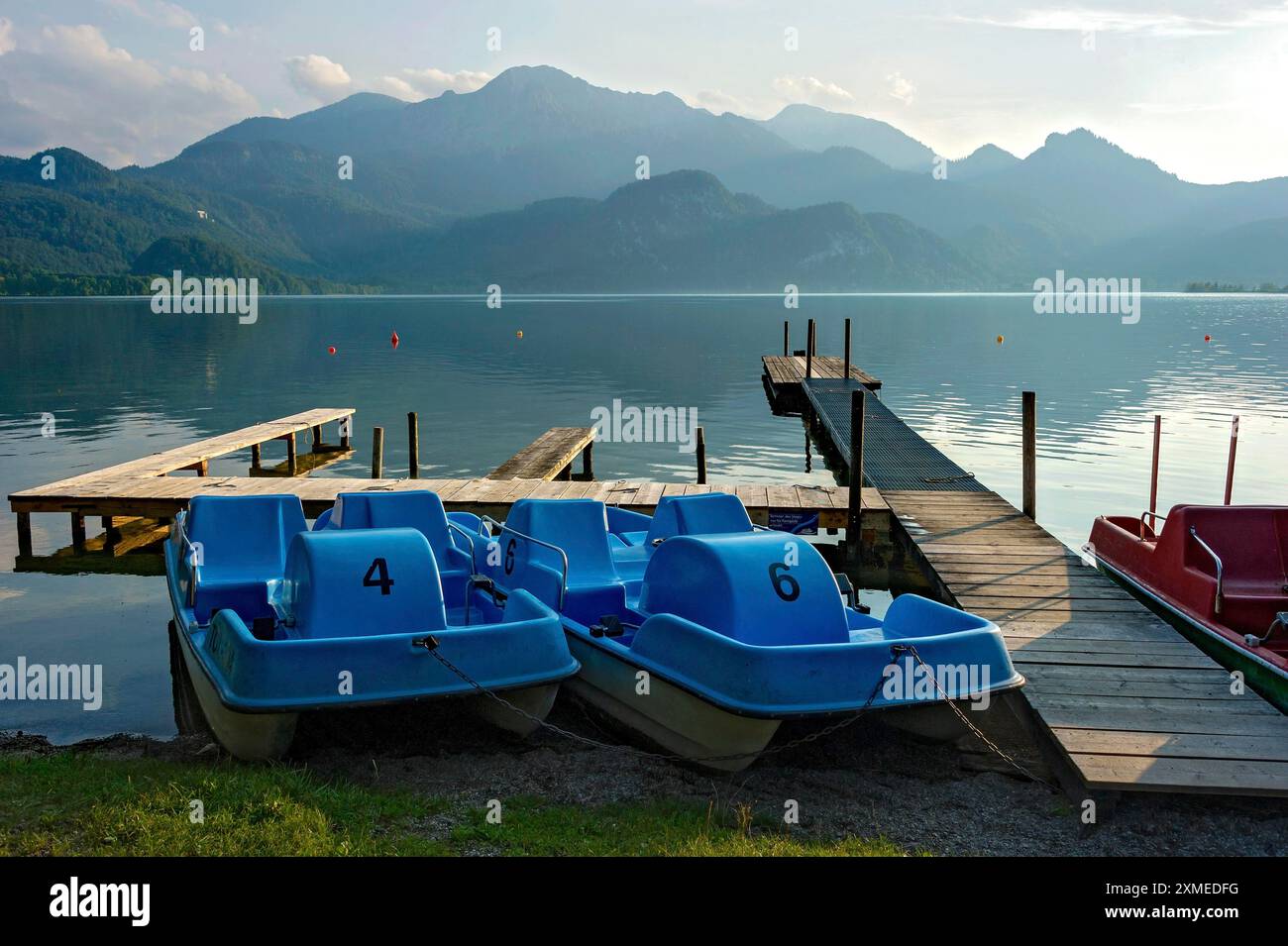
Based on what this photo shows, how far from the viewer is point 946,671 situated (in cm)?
830

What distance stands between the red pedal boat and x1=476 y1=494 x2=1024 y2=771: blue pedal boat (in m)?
2.68

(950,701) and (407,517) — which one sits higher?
(407,517)

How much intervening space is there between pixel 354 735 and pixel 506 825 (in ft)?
7.66

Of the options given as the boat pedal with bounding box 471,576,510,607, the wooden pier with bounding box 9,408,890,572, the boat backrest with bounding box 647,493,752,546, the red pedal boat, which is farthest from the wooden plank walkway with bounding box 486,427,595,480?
the red pedal boat

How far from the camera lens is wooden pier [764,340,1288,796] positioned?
7527mm

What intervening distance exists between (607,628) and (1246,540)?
6167mm

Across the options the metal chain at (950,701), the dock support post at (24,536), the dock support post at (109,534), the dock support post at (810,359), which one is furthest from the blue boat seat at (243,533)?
the dock support post at (810,359)

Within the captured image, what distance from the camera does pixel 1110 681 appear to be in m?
9.20

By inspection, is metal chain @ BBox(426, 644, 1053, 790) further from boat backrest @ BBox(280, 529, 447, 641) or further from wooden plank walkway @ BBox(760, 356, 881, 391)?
wooden plank walkway @ BBox(760, 356, 881, 391)

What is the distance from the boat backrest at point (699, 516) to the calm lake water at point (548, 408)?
528cm

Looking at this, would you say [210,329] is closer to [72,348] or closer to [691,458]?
[72,348]

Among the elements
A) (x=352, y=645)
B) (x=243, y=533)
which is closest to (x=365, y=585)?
(x=352, y=645)

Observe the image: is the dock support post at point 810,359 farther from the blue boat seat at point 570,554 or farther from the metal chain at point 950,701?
the metal chain at point 950,701

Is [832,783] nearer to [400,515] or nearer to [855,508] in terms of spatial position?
[400,515]
